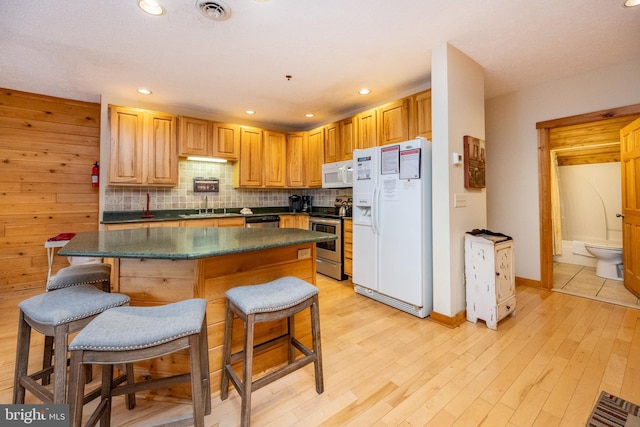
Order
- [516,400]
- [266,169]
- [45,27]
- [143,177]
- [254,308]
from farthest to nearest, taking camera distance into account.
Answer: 1. [266,169]
2. [143,177]
3. [45,27]
4. [516,400]
5. [254,308]

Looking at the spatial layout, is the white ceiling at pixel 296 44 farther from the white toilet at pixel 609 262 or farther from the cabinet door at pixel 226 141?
the white toilet at pixel 609 262

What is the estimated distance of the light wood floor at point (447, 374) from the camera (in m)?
1.44

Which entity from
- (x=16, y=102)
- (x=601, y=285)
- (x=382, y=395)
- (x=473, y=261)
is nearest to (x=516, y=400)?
(x=382, y=395)

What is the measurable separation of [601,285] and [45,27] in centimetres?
631

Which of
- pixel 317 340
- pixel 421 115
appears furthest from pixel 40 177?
pixel 421 115

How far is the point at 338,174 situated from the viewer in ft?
13.1

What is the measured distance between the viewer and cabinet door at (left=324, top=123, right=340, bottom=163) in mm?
4199

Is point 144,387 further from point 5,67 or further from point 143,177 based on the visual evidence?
point 5,67

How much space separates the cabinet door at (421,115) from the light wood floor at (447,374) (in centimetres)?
201

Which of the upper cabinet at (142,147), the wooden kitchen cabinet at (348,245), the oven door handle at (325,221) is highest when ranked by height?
the upper cabinet at (142,147)

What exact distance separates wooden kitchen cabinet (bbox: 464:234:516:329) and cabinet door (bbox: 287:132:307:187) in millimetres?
2979

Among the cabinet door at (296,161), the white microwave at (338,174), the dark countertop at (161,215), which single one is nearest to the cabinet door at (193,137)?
the dark countertop at (161,215)

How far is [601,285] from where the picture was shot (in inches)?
134

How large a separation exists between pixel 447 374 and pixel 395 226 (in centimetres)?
140
